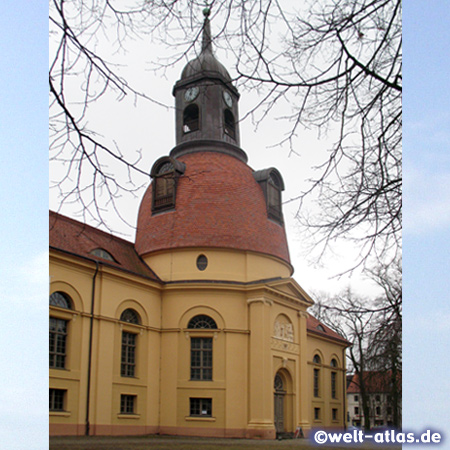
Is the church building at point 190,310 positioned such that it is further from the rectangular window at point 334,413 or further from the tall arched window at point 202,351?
the rectangular window at point 334,413

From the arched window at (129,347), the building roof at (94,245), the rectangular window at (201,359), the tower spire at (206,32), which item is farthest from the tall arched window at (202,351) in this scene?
the tower spire at (206,32)

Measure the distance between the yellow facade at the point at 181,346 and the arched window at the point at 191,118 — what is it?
630 cm

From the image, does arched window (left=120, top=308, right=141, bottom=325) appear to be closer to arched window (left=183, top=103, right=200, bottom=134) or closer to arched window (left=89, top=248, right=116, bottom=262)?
arched window (left=89, top=248, right=116, bottom=262)

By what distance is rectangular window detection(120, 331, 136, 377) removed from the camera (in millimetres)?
20516

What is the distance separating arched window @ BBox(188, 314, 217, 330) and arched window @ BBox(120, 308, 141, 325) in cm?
208

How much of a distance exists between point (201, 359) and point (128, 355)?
2.78 meters

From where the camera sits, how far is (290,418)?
23078mm

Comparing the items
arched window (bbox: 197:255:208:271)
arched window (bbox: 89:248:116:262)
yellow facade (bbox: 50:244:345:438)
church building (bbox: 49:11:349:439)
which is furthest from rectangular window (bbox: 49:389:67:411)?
arched window (bbox: 197:255:208:271)

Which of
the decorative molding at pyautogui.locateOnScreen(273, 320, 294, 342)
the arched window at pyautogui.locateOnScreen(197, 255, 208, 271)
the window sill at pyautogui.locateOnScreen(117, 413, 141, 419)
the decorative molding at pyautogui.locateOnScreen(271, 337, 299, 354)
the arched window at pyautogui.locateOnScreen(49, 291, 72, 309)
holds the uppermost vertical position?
the arched window at pyautogui.locateOnScreen(197, 255, 208, 271)

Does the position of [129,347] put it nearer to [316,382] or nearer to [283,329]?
[283,329]

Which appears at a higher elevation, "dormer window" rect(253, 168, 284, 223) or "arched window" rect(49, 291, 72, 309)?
"dormer window" rect(253, 168, 284, 223)

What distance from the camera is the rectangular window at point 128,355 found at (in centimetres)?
2052

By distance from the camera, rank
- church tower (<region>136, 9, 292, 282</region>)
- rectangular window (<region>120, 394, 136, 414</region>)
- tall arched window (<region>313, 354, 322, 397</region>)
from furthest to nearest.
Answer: tall arched window (<region>313, 354, 322, 397</region>), church tower (<region>136, 9, 292, 282</region>), rectangular window (<region>120, 394, 136, 414</region>)

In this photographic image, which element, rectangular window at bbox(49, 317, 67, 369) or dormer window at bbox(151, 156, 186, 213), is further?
dormer window at bbox(151, 156, 186, 213)
